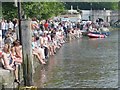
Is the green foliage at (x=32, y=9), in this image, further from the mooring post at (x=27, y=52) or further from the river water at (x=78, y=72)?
the mooring post at (x=27, y=52)

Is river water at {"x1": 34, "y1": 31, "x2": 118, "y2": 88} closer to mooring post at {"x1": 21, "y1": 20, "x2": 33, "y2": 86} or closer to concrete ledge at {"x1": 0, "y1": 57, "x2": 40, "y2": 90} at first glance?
mooring post at {"x1": 21, "y1": 20, "x2": 33, "y2": 86}

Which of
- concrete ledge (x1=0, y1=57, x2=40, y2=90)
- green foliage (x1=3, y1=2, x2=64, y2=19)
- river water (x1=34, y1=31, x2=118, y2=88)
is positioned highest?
green foliage (x1=3, y1=2, x2=64, y2=19)

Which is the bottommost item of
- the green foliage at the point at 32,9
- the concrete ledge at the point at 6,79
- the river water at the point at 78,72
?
the river water at the point at 78,72

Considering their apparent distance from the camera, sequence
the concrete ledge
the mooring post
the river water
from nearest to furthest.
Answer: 1. the concrete ledge
2. the mooring post
3. the river water

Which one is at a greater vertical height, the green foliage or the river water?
the green foliage

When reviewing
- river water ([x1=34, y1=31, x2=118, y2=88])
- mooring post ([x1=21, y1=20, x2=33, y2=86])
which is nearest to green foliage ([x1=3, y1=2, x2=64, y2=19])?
river water ([x1=34, y1=31, x2=118, y2=88])

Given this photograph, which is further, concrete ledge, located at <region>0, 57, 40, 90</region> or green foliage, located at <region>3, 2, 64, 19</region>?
green foliage, located at <region>3, 2, 64, 19</region>

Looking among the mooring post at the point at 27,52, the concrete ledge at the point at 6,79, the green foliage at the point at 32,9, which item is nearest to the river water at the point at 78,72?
the mooring post at the point at 27,52

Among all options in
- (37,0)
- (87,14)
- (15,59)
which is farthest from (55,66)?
(87,14)

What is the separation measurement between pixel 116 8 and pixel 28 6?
67.1 meters

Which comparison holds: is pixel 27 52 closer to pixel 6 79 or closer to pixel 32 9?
pixel 6 79

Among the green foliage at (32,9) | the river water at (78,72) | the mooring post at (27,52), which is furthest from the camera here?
the green foliage at (32,9)

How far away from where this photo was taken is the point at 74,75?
58.6 feet

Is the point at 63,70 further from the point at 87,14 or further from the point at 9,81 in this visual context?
the point at 87,14
